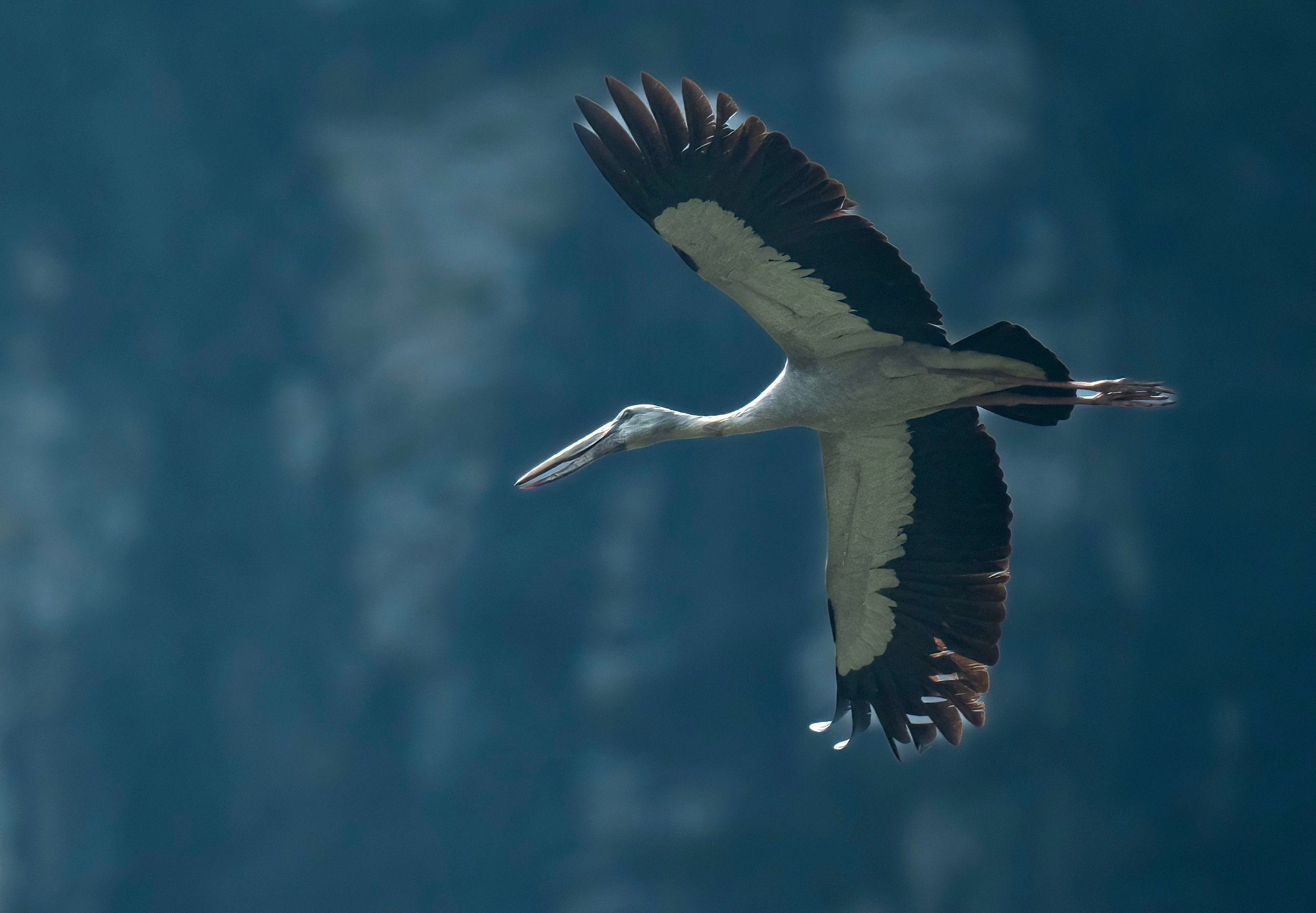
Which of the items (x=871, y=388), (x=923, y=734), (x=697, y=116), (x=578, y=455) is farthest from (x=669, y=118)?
(x=923, y=734)

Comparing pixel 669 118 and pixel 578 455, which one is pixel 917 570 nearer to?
pixel 578 455

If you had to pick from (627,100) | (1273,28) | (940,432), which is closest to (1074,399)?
(940,432)

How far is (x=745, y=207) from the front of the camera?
10836mm

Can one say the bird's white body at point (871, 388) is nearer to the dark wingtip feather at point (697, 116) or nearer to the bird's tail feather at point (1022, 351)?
the bird's tail feather at point (1022, 351)

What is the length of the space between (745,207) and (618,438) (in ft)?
10.7

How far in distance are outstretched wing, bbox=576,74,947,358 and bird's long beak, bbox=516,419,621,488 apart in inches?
92.3

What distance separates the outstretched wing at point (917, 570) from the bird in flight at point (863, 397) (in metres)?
0.02

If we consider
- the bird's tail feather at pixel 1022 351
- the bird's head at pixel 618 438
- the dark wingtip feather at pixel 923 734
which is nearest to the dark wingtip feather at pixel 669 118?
the bird's tail feather at pixel 1022 351

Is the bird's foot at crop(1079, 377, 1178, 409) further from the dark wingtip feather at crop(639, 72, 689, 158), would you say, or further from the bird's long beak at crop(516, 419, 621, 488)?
the bird's long beak at crop(516, 419, 621, 488)

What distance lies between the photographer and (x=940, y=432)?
41.9 ft

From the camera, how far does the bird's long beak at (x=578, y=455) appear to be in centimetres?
1334

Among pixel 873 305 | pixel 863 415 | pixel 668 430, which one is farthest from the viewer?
pixel 668 430

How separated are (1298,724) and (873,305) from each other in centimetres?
1332

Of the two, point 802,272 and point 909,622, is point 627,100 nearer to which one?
point 802,272
